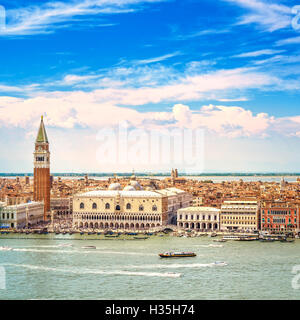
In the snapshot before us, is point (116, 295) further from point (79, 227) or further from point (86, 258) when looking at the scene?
point (79, 227)

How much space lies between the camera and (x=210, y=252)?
10.0m

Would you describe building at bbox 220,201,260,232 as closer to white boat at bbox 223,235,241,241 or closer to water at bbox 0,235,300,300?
white boat at bbox 223,235,241,241

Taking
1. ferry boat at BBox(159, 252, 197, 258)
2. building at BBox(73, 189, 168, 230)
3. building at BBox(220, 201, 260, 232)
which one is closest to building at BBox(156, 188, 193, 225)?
building at BBox(73, 189, 168, 230)

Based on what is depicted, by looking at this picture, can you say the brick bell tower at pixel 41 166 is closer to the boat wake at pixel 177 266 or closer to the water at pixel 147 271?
the water at pixel 147 271

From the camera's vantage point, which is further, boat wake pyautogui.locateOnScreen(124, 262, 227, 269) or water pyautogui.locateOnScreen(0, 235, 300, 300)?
boat wake pyautogui.locateOnScreen(124, 262, 227, 269)

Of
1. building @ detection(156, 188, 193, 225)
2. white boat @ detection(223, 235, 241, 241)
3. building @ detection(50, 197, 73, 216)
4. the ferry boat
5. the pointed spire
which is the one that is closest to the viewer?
the ferry boat

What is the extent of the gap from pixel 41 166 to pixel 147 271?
29.3 ft

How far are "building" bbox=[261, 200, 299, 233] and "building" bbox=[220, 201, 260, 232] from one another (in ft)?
0.71

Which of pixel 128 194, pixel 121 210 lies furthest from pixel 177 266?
pixel 128 194

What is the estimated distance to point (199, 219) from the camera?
14.0 m

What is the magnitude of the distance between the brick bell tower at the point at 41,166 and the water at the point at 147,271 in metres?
4.91

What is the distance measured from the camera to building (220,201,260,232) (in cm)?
1351

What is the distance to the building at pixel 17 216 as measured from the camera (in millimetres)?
14200

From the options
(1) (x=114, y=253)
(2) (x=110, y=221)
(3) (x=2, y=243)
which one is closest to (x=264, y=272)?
(1) (x=114, y=253)
